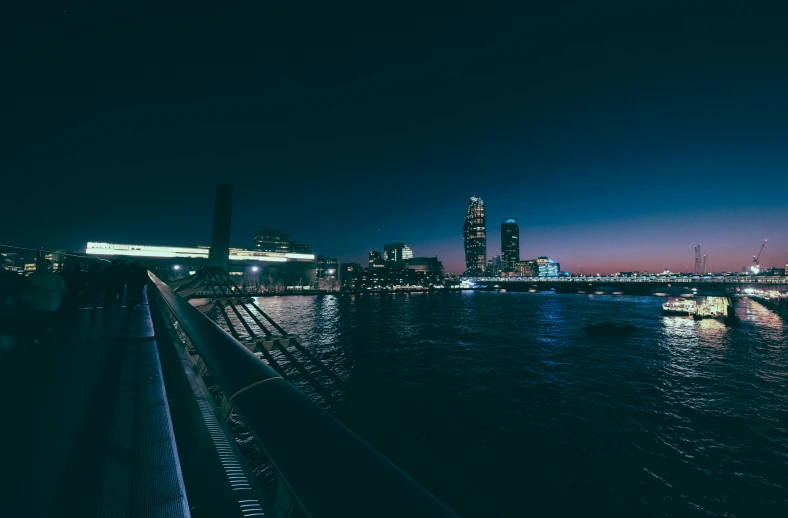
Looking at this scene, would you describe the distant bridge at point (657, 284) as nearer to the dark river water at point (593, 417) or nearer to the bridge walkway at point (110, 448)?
the dark river water at point (593, 417)

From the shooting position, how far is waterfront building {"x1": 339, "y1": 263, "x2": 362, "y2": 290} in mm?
147525

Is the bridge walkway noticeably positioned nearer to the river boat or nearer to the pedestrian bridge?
the pedestrian bridge

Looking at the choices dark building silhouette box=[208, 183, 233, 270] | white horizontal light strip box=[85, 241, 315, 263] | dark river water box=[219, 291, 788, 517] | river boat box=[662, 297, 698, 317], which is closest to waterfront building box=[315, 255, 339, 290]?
white horizontal light strip box=[85, 241, 315, 263]

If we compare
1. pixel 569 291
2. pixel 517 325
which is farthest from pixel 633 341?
pixel 569 291

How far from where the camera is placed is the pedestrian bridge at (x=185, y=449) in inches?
32.7

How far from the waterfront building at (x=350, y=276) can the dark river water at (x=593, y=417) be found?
386ft

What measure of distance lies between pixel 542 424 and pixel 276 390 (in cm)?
1637

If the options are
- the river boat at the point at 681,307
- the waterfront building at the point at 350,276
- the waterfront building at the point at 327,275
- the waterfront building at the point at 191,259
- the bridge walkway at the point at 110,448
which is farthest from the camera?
the waterfront building at the point at 350,276

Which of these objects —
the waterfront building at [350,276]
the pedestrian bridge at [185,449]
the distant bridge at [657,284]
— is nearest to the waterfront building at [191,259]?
the waterfront building at [350,276]

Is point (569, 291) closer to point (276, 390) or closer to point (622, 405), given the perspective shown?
point (622, 405)

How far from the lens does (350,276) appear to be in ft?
532

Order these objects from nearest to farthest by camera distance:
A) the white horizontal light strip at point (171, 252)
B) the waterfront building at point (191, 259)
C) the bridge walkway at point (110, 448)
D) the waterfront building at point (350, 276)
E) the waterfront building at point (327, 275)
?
the bridge walkway at point (110, 448)
the white horizontal light strip at point (171, 252)
the waterfront building at point (191, 259)
the waterfront building at point (327, 275)
the waterfront building at point (350, 276)

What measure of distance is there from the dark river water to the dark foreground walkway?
8.13 ft

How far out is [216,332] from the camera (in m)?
2.89
